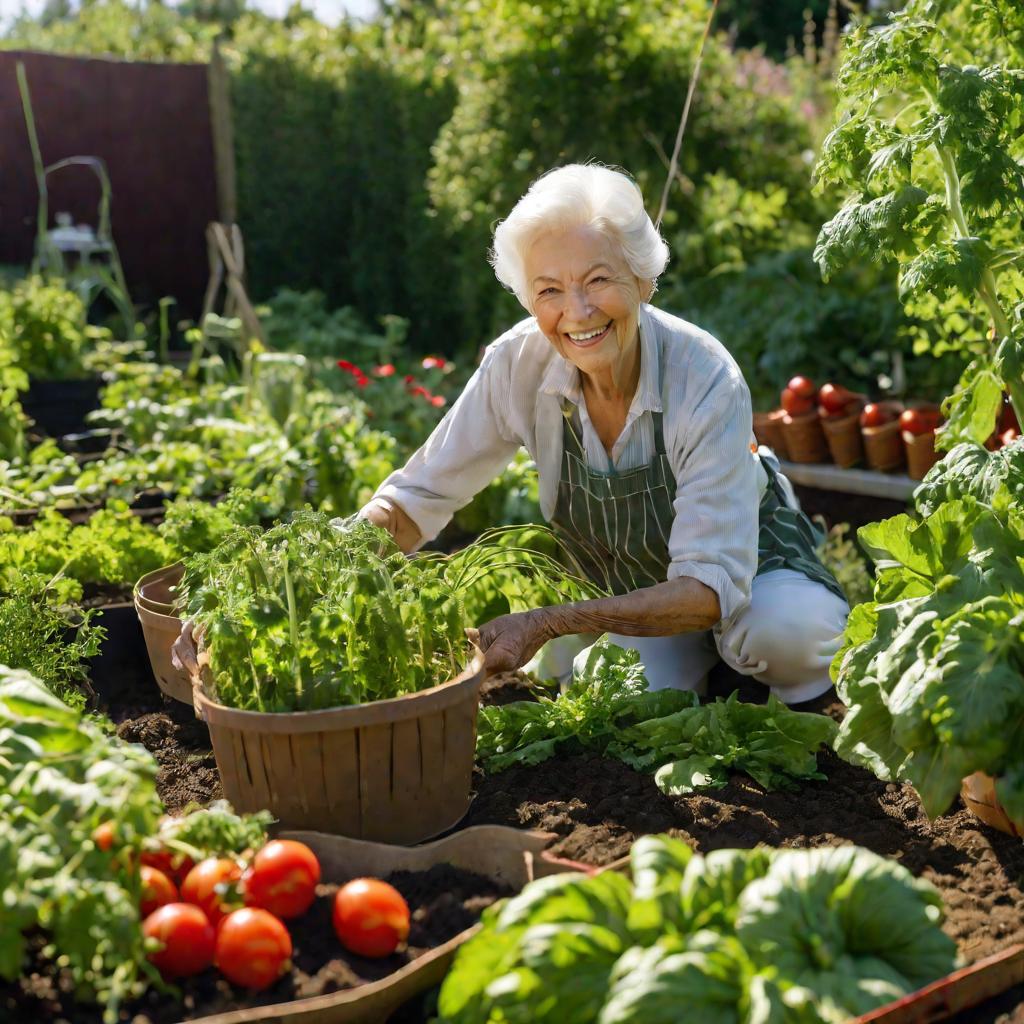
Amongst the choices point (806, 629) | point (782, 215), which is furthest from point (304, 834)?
point (782, 215)

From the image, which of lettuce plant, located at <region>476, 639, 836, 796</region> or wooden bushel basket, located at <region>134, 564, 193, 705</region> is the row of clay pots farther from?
wooden bushel basket, located at <region>134, 564, 193, 705</region>

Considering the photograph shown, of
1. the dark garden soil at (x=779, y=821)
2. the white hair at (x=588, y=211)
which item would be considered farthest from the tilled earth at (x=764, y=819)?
the white hair at (x=588, y=211)

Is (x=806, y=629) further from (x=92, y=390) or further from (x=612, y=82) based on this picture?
(x=612, y=82)

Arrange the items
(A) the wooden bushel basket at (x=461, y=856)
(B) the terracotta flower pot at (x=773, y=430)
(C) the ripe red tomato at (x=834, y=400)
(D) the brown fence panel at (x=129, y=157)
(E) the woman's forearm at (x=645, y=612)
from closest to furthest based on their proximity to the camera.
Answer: (A) the wooden bushel basket at (x=461, y=856) < (E) the woman's forearm at (x=645, y=612) < (C) the ripe red tomato at (x=834, y=400) < (B) the terracotta flower pot at (x=773, y=430) < (D) the brown fence panel at (x=129, y=157)

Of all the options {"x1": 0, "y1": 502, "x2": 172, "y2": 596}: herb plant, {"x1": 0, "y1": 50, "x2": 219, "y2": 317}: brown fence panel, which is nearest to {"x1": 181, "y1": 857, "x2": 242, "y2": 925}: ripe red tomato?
{"x1": 0, "y1": 502, "x2": 172, "y2": 596}: herb plant

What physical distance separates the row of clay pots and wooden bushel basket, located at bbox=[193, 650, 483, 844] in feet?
9.18

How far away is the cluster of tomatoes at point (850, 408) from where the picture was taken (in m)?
4.61

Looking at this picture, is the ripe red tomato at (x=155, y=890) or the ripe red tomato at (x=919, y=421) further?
the ripe red tomato at (x=919, y=421)

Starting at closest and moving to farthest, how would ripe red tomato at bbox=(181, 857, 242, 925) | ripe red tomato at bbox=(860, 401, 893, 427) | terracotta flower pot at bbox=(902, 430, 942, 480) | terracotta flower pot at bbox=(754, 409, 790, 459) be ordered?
ripe red tomato at bbox=(181, 857, 242, 925)
terracotta flower pot at bbox=(902, 430, 942, 480)
ripe red tomato at bbox=(860, 401, 893, 427)
terracotta flower pot at bbox=(754, 409, 790, 459)

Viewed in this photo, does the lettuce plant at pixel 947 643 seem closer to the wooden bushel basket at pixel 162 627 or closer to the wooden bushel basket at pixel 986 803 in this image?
the wooden bushel basket at pixel 986 803

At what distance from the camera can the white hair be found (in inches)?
109

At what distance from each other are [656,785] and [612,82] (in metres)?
5.21

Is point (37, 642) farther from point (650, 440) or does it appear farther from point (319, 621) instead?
point (650, 440)

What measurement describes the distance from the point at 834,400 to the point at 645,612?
2.49 meters
